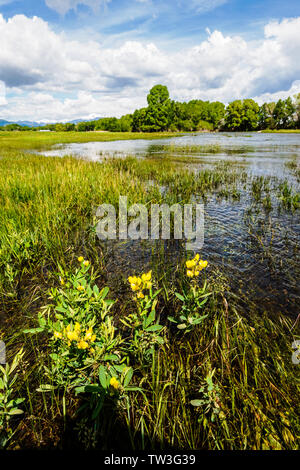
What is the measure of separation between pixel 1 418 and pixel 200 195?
953 cm

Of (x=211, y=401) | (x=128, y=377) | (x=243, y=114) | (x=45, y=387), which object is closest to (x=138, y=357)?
(x=128, y=377)

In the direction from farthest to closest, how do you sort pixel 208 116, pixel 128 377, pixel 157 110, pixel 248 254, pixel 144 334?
pixel 208 116 < pixel 157 110 < pixel 248 254 < pixel 144 334 < pixel 128 377

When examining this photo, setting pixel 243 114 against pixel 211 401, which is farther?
pixel 243 114

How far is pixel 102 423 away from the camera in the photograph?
6.41 feet

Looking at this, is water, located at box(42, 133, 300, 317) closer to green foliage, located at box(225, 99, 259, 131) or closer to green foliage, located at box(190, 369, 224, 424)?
green foliage, located at box(190, 369, 224, 424)

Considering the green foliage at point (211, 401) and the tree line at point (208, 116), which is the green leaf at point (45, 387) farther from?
the tree line at point (208, 116)

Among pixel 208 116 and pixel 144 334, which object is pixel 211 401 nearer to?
pixel 144 334

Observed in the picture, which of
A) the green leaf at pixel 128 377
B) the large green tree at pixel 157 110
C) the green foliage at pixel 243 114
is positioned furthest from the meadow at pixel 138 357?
the green foliage at pixel 243 114

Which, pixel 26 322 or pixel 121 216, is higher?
pixel 121 216

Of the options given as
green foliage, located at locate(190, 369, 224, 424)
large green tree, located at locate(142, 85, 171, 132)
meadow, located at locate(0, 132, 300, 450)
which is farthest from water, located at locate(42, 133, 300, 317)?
large green tree, located at locate(142, 85, 171, 132)
